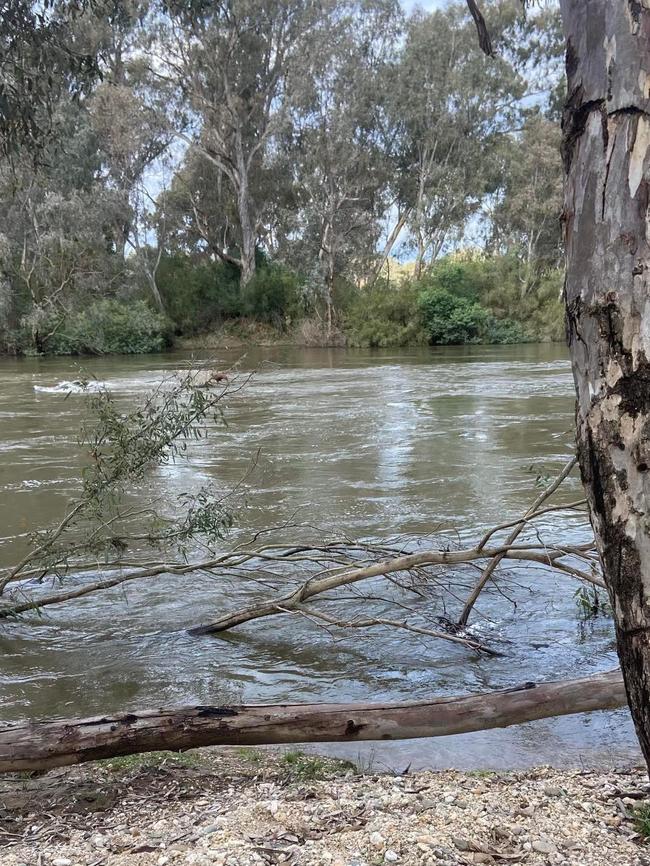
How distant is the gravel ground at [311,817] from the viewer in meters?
1.88

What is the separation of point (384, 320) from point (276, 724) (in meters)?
28.6

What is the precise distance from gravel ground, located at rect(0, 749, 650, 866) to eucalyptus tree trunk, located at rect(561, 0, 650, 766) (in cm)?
60

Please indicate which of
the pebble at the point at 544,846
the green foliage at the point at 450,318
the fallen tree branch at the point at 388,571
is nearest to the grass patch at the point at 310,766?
the pebble at the point at 544,846

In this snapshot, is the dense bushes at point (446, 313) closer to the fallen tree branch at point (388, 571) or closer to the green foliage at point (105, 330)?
the green foliage at point (105, 330)

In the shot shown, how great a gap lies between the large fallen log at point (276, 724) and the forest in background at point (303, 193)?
2276 centimetres

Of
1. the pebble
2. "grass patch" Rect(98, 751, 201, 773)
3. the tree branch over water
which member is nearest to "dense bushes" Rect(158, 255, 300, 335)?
the tree branch over water

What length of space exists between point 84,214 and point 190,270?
7234 mm

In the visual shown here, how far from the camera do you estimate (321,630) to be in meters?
4.21

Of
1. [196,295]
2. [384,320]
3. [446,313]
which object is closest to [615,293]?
[384,320]

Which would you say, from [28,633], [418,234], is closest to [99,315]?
[418,234]

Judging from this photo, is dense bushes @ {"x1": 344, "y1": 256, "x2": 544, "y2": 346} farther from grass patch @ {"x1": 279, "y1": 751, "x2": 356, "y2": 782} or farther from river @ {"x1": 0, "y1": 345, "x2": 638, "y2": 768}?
grass patch @ {"x1": 279, "y1": 751, "x2": 356, "y2": 782}

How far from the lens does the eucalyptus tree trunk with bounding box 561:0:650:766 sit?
1.47 m

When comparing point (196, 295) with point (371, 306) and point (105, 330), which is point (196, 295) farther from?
point (371, 306)

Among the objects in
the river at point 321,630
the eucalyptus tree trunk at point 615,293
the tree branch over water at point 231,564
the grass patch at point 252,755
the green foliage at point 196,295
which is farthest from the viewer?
the green foliage at point 196,295
